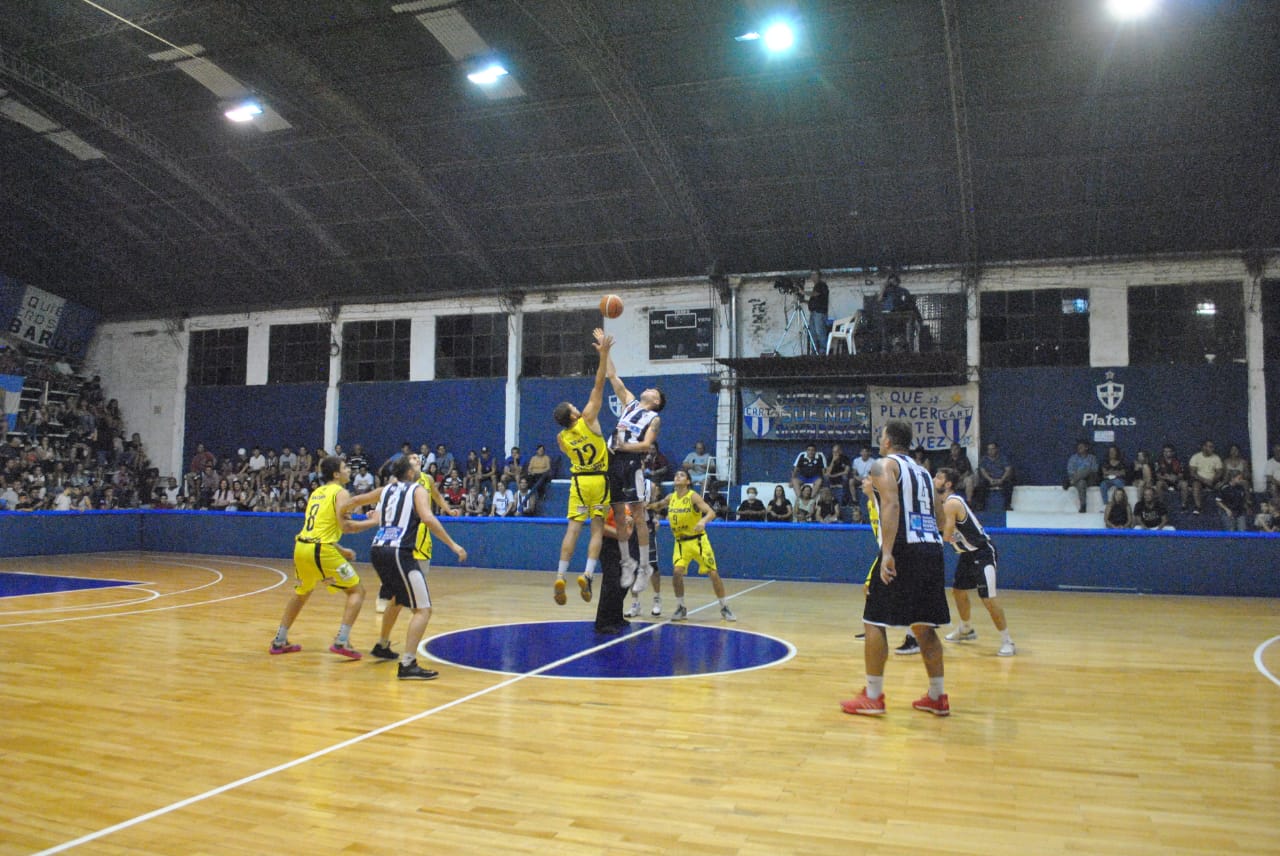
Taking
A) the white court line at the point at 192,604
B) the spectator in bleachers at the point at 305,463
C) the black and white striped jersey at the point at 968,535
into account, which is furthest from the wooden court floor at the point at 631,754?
the spectator in bleachers at the point at 305,463

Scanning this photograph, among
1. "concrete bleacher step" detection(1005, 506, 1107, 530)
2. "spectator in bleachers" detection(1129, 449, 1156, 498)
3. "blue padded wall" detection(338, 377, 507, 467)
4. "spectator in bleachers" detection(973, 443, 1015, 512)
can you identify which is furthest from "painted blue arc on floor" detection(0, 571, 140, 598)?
"spectator in bleachers" detection(1129, 449, 1156, 498)

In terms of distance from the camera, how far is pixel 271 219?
2172 cm

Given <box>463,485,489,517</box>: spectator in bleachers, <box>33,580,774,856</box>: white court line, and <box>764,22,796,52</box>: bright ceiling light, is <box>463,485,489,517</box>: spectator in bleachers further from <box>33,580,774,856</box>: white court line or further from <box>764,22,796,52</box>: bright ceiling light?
<box>33,580,774,856</box>: white court line

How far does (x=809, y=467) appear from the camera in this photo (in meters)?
19.9

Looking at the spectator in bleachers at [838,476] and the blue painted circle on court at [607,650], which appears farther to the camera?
the spectator in bleachers at [838,476]

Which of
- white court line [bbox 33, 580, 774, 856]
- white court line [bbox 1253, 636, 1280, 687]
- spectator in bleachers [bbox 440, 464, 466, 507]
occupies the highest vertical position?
spectator in bleachers [bbox 440, 464, 466, 507]

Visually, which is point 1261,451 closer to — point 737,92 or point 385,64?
point 737,92

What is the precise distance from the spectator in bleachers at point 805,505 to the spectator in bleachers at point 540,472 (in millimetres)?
5896

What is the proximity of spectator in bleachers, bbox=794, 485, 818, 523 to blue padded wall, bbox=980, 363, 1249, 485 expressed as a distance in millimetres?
4098

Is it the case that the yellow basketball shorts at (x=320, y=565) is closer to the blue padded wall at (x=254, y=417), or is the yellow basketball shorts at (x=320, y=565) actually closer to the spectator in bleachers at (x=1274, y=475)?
the spectator in bleachers at (x=1274, y=475)

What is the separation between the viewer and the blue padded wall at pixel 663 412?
70.3 feet

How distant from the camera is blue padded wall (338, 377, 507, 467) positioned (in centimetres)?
2320

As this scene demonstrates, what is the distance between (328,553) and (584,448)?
2444mm

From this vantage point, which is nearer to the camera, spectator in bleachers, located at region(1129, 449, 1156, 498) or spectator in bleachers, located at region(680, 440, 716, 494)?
spectator in bleachers, located at region(1129, 449, 1156, 498)
